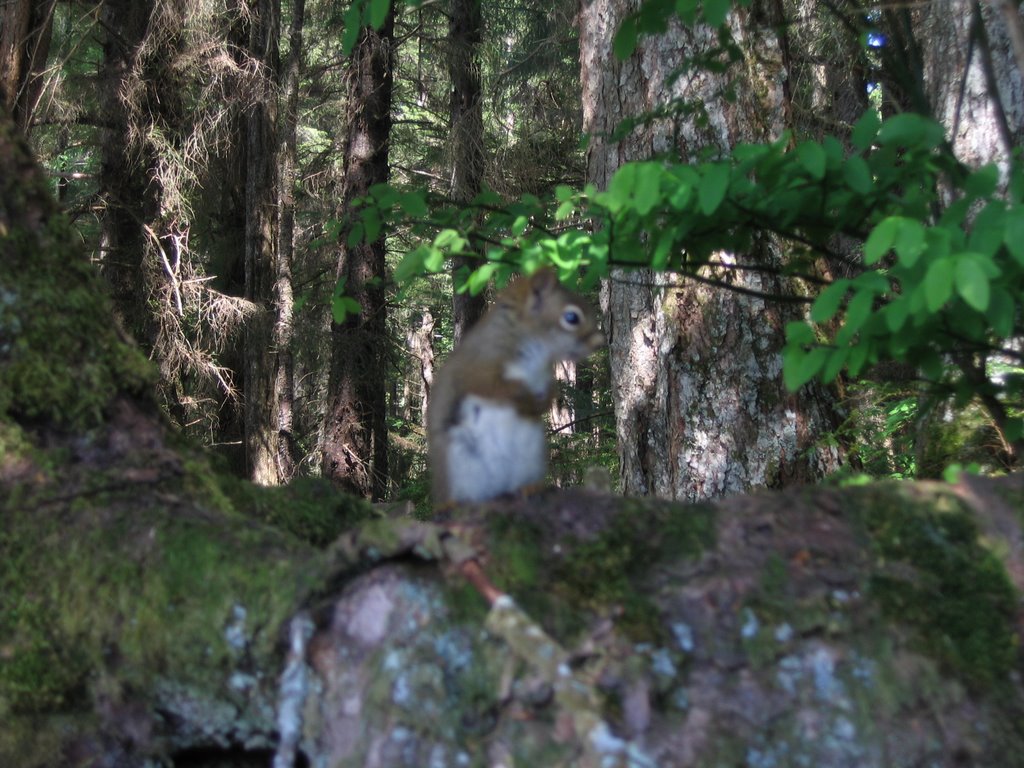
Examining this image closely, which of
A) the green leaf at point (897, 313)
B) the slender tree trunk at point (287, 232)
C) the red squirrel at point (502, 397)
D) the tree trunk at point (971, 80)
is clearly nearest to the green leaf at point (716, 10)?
the green leaf at point (897, 313)

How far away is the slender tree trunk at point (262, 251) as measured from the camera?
1191 centimetres

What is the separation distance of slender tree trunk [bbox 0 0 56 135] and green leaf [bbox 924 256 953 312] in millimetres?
7990

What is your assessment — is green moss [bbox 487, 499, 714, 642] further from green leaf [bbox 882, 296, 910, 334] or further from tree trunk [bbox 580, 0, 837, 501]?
tree trunk [bbox 580, 0, 837, 501]

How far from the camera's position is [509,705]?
1534 mm

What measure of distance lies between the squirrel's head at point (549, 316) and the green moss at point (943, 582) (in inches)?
49.9

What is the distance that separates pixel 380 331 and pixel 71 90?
206 inches

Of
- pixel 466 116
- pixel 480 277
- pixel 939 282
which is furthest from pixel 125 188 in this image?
pixel 939 282

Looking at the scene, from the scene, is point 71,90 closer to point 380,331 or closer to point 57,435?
point 380,331

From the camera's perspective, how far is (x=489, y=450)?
9.08ft

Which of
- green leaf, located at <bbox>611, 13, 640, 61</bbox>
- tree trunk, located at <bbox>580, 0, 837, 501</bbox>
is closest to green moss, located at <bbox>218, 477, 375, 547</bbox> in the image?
green leaf, located at <bbox>611, 13, 640, 61</bbox>

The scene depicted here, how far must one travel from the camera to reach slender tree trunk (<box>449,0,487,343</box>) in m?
11.1

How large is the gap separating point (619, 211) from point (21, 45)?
8.01m

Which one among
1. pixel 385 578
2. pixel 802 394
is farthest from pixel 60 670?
pixel 802 394

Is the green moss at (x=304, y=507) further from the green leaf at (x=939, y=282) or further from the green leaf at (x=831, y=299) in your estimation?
the green leaf at (x=939, y=282)
